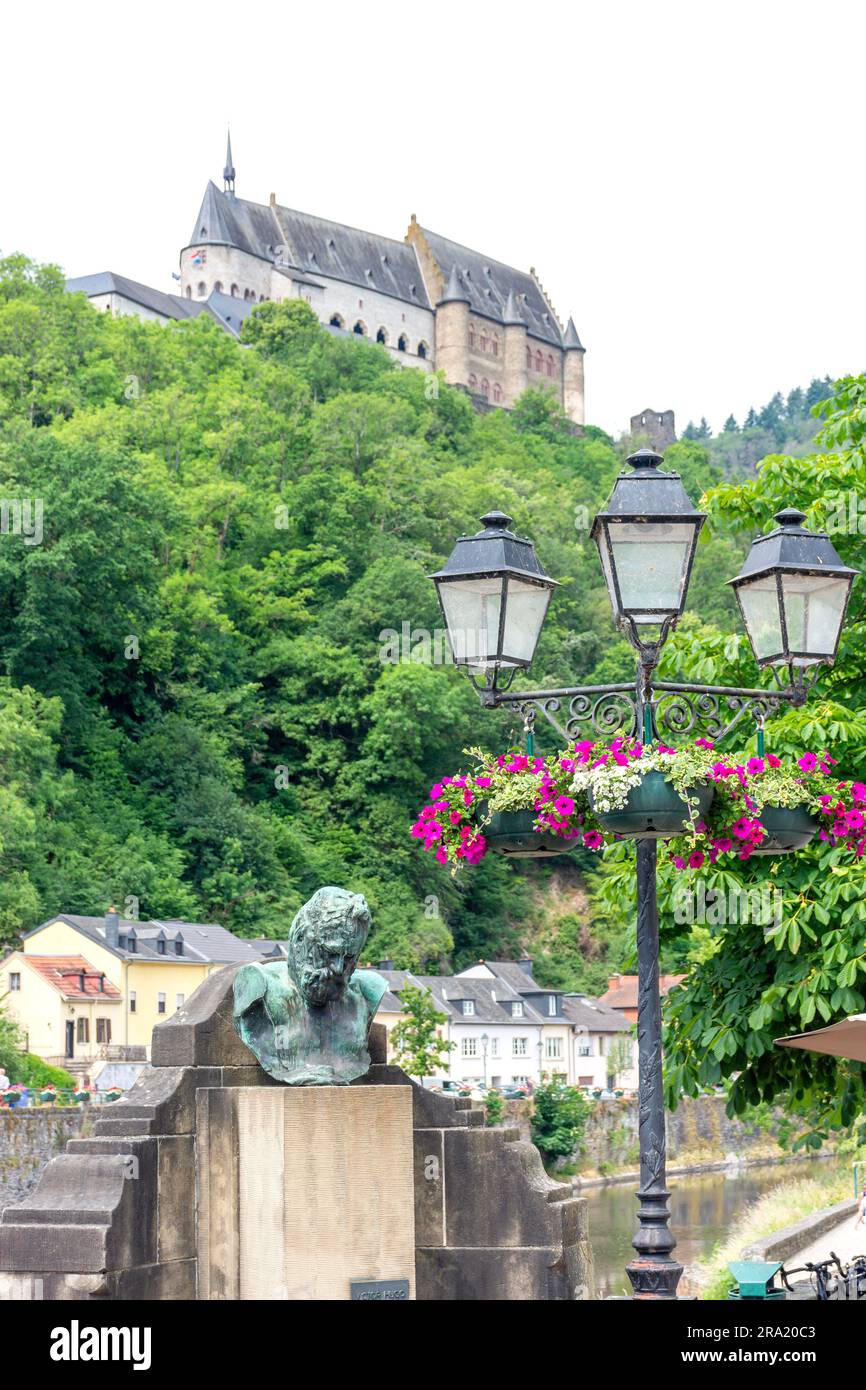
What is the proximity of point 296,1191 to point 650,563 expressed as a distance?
128 inches

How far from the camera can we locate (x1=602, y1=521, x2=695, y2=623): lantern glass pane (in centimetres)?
900

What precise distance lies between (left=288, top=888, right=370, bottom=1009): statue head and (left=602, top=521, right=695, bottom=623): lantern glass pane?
186 centimetres

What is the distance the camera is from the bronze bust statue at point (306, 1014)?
9.04 m

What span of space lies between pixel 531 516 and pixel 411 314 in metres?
60.9

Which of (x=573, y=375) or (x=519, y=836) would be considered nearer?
(x=519, y=836)

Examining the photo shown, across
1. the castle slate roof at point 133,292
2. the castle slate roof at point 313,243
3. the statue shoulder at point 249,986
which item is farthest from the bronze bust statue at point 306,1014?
the castle slate roof at point 313,243

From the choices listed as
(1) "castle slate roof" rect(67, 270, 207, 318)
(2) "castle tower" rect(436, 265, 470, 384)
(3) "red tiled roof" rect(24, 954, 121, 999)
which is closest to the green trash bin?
(3) "red tiled roof" rect(24, 954, 121, 999)

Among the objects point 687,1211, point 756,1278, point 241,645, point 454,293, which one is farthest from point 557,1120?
point 454,293

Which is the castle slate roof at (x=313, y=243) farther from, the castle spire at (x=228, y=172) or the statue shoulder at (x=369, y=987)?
the statue shoulder at (x=369, y=987)

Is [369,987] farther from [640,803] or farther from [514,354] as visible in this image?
[514,354]

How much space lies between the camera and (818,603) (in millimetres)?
9445

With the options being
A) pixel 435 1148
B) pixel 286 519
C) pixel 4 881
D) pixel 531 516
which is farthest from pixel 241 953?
pixel 435 1148

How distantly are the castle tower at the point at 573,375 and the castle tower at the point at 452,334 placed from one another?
11.6 metres

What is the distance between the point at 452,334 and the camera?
150 m
